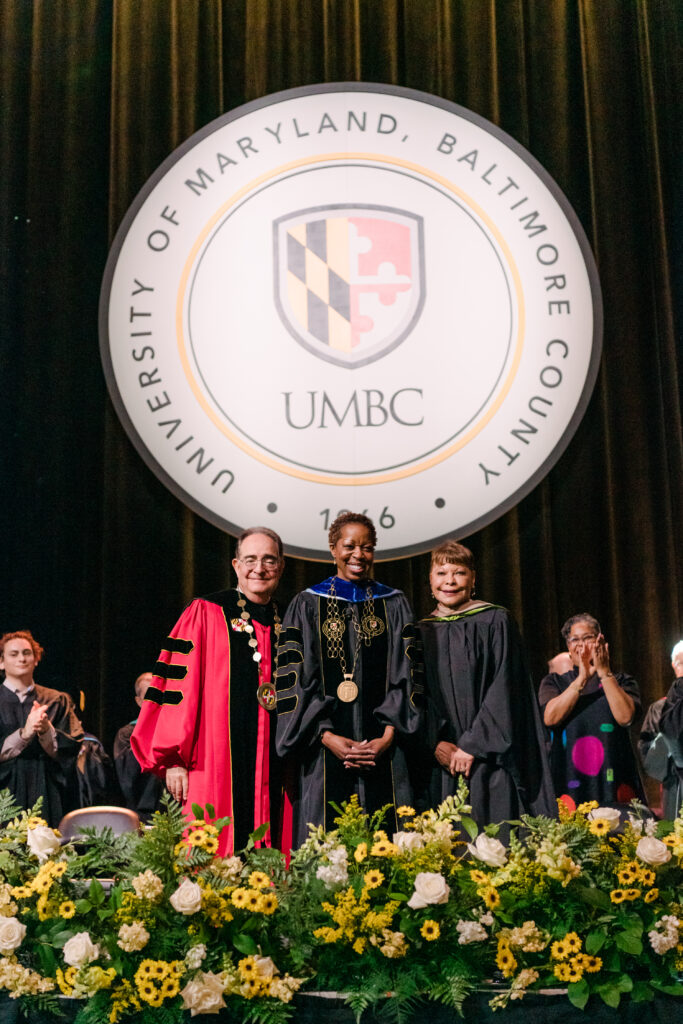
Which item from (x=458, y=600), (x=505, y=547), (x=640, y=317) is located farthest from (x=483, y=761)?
(x=640, y=317)

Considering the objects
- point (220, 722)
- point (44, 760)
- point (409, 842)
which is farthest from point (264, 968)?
point (44, 760)

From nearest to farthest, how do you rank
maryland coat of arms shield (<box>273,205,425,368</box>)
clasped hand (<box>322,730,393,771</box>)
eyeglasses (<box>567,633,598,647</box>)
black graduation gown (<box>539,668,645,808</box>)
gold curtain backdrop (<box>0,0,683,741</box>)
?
clasped hand (<box>322,730,393,771</box>) < black graduation gown (<box>539,668,645,808</box>) < eyeglasses (<box>567,633,598,647</box>) < gold curtain backdrop (<box>0,0,683,741</box>) < maryland coat of arms shield (<box>273,205,425,368</box>)

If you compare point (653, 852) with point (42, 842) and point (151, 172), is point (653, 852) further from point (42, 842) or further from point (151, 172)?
point (151, 172)

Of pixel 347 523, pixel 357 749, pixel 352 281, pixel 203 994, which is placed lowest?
pixel 203 994

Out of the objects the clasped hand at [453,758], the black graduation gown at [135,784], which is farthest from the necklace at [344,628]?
the black graduation gown at [135,784]

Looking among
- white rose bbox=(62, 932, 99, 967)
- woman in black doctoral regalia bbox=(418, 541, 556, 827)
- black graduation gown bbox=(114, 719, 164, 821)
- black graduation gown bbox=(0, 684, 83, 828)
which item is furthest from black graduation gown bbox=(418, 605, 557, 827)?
white rose bbox=(62, 932, 99, 967)

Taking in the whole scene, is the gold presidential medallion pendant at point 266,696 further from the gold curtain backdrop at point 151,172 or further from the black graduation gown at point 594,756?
the black graduation gown at point 594,756

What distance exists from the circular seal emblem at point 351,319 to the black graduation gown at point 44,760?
0.95m

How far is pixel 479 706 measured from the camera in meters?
3.85

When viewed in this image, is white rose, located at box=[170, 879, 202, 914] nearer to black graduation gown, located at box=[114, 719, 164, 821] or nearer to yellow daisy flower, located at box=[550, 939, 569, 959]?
yellow daisy flower, located at box=[550, 939, 569, 959]

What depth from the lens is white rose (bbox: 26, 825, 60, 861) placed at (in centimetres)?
243

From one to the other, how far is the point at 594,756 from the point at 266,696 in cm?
126

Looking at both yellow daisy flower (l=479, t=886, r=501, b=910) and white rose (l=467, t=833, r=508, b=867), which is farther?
white rose (l=467, t=833, r=508, b=867)

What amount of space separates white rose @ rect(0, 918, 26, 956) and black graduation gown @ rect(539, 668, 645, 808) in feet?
7.86
